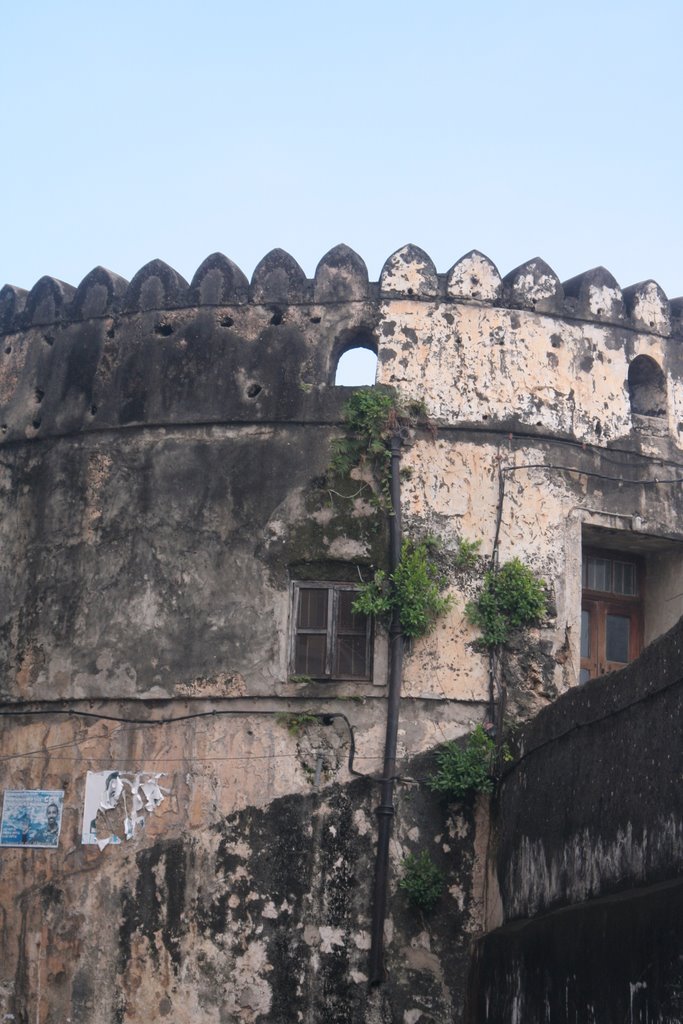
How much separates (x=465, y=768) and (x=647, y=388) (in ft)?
12.1

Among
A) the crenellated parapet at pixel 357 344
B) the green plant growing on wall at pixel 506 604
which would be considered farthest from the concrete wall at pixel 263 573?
the green plant growing on wall at pixel 506 604

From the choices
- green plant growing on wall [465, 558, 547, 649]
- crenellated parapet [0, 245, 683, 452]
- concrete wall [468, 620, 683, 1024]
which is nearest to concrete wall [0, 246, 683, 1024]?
crenellated parapet [0, 245, 683, 452]

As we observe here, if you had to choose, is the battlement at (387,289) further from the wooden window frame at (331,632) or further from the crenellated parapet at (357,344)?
the wooden window frame at (331,632)

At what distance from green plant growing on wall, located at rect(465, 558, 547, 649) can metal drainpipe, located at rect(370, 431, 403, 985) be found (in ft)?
2.14

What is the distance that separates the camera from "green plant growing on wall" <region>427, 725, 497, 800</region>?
35.6ft

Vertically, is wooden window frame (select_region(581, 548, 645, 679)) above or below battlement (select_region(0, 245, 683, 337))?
below

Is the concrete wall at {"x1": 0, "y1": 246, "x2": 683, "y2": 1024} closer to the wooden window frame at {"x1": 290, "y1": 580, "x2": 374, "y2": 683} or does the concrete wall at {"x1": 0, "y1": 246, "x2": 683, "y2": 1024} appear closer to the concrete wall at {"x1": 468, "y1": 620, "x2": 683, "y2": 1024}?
the wooden window frame at {"x1": 290, "y1": 580, "x2": 374, "y2": 683}

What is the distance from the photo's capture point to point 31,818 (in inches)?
451

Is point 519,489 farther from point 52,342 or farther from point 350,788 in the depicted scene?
point 52,342

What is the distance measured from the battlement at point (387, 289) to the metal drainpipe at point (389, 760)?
1341 mm

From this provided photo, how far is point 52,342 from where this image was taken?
503 inches

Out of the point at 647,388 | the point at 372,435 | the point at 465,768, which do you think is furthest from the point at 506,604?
the point at 647,388

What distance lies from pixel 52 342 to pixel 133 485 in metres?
1.72

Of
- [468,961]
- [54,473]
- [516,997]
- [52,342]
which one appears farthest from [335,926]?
[52,342]
